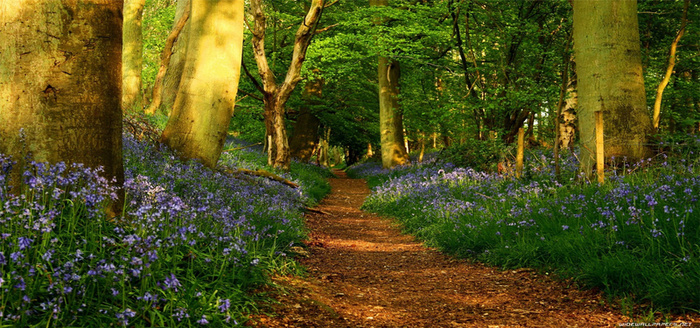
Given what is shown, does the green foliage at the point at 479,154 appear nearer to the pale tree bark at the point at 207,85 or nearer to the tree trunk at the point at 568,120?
the tree trunk at the point at 568,120

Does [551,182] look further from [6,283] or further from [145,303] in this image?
[6,283]

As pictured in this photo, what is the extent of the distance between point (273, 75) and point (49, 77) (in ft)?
36.1

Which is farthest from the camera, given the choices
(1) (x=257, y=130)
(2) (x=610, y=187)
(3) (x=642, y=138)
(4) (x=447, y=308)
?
(1) (x=257, y=130)

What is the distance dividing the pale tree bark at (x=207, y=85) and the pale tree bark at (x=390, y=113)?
11.9 meters

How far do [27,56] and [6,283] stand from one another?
1.82 metres

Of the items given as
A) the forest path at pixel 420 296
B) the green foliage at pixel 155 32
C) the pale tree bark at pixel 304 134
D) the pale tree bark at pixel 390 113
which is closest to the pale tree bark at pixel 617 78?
the forest path at pixel 420 296

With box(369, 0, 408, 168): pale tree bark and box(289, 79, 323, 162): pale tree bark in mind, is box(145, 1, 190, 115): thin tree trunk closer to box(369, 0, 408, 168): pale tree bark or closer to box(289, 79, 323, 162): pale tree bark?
box(369, 0, 408, 168): pale tree bark

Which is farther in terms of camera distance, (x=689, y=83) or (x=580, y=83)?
(x=689, y=83)

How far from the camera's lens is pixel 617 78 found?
7141 mm

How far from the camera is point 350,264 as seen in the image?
6066mm

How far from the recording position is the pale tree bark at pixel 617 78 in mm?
7160

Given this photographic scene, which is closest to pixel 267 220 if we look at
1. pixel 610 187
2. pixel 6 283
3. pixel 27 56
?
pixel 27 56

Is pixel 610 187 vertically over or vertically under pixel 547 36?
under

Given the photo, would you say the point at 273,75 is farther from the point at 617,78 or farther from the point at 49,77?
the point at 49,77
